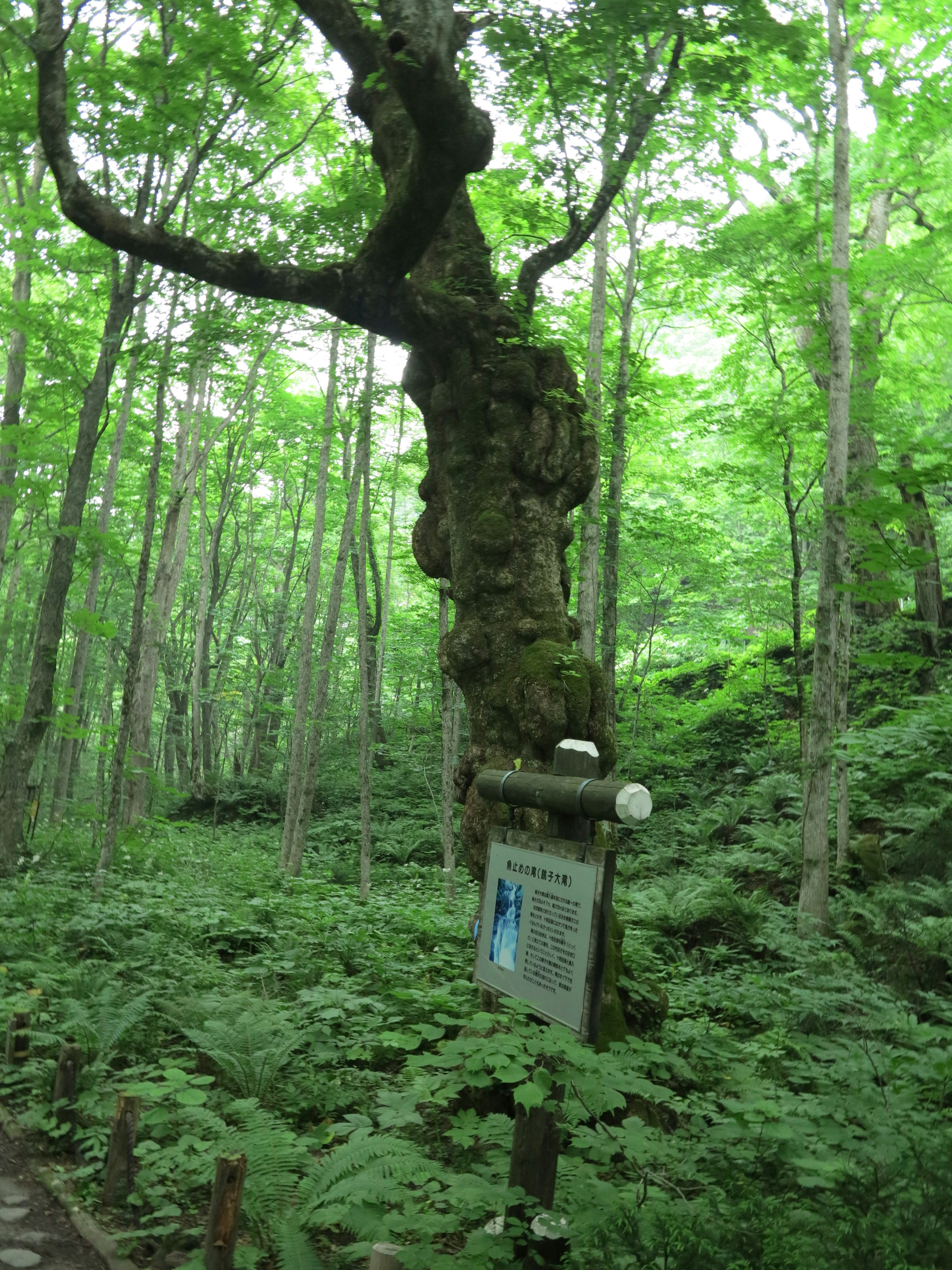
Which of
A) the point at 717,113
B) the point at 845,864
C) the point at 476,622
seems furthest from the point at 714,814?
the point at 717,113

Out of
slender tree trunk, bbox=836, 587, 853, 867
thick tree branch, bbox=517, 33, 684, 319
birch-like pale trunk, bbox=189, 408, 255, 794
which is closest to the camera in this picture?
thick tree branch, bbox=517, 33, 684, 319

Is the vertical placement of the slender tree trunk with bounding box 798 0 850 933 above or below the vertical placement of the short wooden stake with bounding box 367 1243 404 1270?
above

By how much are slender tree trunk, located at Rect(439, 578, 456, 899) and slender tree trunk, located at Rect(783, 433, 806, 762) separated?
15.0ft

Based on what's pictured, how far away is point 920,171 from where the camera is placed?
39.9ft

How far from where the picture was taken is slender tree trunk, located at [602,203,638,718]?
34.4 feet

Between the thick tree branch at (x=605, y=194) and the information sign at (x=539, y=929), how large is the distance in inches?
→ 181

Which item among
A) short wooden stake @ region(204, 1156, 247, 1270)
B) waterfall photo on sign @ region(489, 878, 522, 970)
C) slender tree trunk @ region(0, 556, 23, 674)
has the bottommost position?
short wooden stake @ region(204, 1156, 247, 1270)

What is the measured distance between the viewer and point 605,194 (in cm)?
648

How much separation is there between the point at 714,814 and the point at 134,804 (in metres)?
8.79

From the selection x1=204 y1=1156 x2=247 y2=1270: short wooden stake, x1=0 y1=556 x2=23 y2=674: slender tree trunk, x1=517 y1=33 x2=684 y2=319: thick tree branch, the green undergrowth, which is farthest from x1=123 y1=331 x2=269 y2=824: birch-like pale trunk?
x1=204 y1=1156 x2=247 y2=1270: short wooden stake

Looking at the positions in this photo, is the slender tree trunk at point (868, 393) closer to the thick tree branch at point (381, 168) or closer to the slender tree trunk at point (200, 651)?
the thick tree branch at point (381, 168)

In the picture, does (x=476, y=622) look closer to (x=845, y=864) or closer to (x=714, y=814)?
(x=845, y=864)

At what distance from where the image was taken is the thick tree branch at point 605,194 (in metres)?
6.20

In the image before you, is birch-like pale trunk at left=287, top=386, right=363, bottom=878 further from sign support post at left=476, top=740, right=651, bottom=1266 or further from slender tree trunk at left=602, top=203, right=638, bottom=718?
sign support post at left=476, top=740, right=651, bottom=1266
